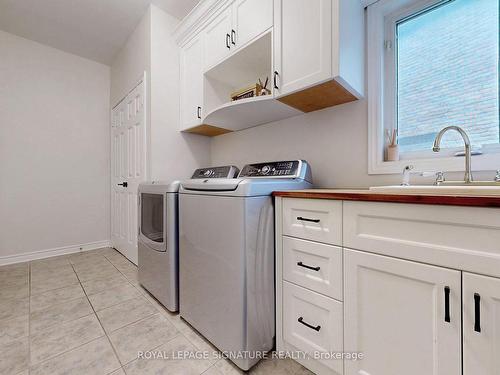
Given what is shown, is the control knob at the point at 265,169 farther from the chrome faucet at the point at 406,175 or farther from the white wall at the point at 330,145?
the chrome faucet at the point at 406,175

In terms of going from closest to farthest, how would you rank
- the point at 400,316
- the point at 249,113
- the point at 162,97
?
the point at 400,316
the point at 249,113
the point at 162,97

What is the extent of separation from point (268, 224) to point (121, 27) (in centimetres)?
275

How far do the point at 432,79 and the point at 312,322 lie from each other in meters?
1.48

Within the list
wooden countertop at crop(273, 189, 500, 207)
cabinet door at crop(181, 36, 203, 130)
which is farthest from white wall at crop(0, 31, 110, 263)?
wooden countertop at crop(273, 189, 500, 207)

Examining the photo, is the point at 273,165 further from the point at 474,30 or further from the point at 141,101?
the point at 141,101

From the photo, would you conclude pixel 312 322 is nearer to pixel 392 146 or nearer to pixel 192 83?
pixel 392 146

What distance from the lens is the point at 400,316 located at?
2.60 ft

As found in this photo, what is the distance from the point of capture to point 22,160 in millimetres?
2654

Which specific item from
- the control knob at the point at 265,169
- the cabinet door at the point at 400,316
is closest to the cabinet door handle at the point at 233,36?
the control knob at the point at 265,169

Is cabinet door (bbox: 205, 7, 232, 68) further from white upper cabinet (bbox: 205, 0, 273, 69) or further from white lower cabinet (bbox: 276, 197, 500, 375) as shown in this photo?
white lower cabinet (bbox: 276, 197, 500, 375)

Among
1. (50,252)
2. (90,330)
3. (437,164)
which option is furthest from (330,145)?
(50,252)

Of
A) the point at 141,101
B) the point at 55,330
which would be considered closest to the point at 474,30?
the point at 141,101

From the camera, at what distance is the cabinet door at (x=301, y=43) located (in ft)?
3.89

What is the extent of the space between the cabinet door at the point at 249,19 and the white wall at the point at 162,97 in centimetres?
90
